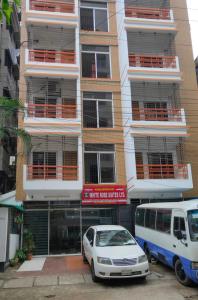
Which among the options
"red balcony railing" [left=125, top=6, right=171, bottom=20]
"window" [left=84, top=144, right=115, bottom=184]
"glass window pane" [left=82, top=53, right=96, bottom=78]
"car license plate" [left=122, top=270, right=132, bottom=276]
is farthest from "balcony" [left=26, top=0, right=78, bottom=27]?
"car license plate" [left=122, top=270, right=132, bottom=276]

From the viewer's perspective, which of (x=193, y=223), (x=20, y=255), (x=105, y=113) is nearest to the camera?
(x=193, y=223)

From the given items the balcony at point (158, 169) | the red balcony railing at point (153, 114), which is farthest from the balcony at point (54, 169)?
the red balcony railing at point (153, 114)

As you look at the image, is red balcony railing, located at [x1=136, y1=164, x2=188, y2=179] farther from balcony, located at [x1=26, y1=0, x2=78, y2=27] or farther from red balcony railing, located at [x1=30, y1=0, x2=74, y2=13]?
red balcony railing, located at [x1=30, y1=0, x2=74, y2=13]

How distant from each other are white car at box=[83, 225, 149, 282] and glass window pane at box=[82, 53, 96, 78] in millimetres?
10217

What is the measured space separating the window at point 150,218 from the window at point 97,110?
585 cm

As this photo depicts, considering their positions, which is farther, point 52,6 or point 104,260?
point 52,6

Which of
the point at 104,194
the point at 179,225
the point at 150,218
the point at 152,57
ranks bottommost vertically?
the point at 179,225

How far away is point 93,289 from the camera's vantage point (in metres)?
8.11

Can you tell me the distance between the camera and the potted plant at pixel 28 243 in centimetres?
1323

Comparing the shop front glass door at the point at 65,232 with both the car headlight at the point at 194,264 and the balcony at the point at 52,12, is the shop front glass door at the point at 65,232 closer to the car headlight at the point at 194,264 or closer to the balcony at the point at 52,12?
the car headlight at the point at 194,264

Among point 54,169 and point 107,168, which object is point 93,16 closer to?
point 107,168

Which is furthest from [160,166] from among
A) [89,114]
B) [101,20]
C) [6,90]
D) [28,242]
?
[6,90]

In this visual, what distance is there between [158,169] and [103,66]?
6.99 m

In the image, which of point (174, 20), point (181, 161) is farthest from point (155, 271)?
point (174, 20)
